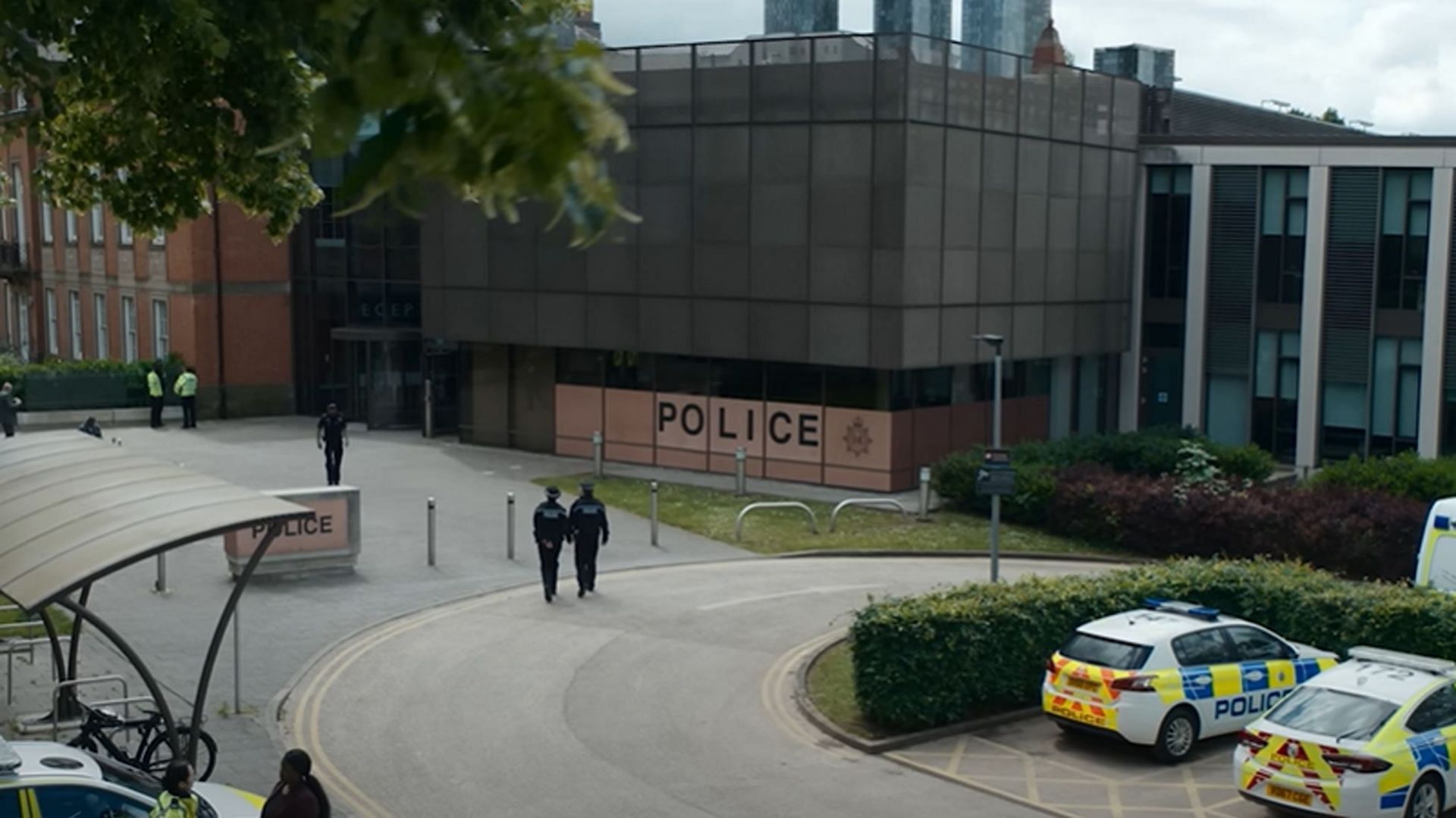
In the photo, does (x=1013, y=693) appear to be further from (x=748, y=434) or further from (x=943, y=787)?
(x=748, y=434)

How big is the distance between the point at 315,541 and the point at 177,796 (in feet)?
44.7

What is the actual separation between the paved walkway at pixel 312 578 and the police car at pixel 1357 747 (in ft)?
30.3

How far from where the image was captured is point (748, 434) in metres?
35.1

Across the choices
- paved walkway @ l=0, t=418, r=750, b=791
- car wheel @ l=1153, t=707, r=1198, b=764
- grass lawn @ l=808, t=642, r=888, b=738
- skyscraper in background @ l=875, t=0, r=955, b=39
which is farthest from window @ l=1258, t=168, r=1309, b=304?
car wheel @ l=1153, t=707, r=1198, b=764

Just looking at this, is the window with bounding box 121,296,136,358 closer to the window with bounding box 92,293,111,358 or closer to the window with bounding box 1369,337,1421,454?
the window with bounding box 92,293,111,358

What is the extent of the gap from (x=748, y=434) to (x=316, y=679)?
678 inches

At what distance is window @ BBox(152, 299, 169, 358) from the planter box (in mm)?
23054

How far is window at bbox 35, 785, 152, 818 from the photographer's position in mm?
10578

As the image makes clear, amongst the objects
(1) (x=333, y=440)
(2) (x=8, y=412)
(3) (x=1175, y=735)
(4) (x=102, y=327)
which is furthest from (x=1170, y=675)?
(4) (x=102, y=327)

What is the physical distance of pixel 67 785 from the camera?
1069 cm

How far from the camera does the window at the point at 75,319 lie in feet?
170

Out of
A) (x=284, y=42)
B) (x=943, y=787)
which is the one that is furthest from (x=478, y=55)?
(x=943, y=787)

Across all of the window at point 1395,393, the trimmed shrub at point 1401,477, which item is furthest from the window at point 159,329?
the window at point 1395,393

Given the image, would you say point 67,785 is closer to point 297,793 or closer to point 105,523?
point 297,793
